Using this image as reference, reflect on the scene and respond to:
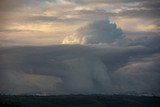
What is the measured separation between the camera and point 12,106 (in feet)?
641

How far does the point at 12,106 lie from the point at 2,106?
870 centimetres

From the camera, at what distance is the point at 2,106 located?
188 m
